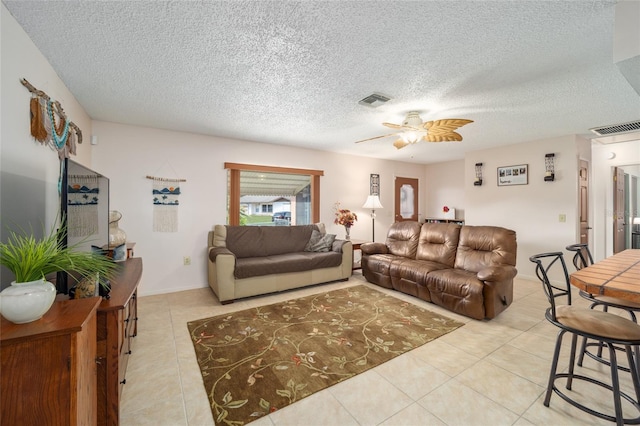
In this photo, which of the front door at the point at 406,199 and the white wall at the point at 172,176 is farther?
the front door at the point at 406,199

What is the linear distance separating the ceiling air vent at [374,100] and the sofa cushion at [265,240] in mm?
2459

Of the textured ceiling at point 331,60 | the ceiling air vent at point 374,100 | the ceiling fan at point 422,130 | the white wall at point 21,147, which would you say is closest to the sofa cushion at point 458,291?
the ceiling fan at point 422,130

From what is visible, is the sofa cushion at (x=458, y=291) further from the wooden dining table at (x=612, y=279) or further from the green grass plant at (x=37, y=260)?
the green grass plant at (x=37, y=260)

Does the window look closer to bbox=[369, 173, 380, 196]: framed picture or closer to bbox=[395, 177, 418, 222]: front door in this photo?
bbox=[369, 173, 380, 196]: framed picture

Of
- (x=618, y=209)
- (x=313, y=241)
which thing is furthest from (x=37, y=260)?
(x=618, y=209)

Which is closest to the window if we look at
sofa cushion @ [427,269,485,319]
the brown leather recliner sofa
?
the brown leather recliner sofa

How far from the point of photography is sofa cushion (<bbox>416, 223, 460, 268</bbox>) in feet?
11.9

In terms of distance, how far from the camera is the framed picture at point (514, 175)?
4.61 m

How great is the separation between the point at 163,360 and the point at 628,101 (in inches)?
208

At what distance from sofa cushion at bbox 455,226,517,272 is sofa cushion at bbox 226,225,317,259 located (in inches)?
96.0

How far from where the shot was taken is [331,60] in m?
2.09

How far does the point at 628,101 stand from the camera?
2836 millimetres

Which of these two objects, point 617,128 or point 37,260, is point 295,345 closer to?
point 37,260

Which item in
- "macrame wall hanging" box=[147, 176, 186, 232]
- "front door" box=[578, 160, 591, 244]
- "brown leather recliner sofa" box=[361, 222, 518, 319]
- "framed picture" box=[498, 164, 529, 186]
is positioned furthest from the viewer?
"framed picture" box=[498, 164, 529, 186]
